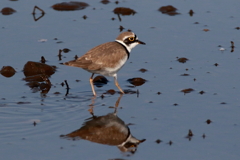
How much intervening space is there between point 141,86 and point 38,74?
2.21 metres

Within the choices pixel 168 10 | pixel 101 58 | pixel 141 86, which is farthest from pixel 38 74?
pixel 168 10

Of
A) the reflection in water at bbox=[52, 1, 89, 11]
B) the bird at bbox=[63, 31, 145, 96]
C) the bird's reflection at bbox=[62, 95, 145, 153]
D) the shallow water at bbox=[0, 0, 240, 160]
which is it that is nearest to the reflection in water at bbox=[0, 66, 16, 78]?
the shallow water at bbox=[0, 0, 240, 160]

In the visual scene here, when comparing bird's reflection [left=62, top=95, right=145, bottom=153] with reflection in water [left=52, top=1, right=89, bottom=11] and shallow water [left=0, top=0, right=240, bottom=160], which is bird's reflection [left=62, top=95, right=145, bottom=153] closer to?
shallow water [left=0, top=0, right=240, bottom=160]

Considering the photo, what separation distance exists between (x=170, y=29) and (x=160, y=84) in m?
3.44

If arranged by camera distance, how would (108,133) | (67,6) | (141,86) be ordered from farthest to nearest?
1. (67,6)
2. (141,86)
3. (108,133)

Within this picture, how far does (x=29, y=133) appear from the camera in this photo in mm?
7629

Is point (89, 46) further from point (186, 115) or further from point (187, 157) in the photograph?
point (187, 157)

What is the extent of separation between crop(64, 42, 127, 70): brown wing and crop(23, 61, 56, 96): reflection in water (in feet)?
2.79

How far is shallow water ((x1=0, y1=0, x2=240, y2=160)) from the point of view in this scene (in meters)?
7.27

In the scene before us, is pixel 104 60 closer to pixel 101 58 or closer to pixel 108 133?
pixel 101 58

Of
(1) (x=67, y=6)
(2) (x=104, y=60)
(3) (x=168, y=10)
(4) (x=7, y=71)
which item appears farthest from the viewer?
(1) (x=67, y=6)

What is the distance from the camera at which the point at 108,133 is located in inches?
304

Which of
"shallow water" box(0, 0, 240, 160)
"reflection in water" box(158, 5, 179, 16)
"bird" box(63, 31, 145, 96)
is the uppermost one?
"bird" box(63, 31, 145, 96)

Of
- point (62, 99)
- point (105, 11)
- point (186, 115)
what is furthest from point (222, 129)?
point (105, 11)
